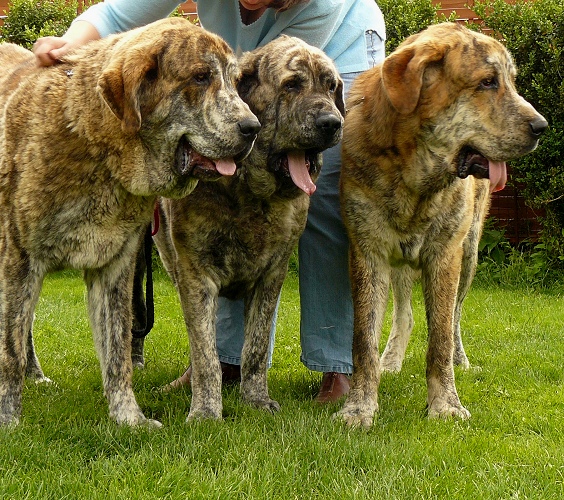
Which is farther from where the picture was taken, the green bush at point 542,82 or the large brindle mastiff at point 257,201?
the green bush at point 542,82

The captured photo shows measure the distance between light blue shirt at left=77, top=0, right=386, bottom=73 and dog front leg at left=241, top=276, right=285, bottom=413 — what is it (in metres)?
1.18

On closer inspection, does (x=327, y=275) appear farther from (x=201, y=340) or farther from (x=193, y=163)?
(x=193, y=163)

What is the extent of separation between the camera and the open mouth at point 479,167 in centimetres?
387

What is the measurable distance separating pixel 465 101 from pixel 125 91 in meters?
1.51

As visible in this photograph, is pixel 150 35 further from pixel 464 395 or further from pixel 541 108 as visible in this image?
pixel 541 108

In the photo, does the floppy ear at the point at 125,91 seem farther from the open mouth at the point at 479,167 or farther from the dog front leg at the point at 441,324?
the dog front leg at the point at 441,324

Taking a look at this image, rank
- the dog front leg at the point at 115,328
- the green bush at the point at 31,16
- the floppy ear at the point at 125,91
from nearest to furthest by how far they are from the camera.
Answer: the floppy ear at the point at 125,91
the dog front leg at the point at 115,328
the green bush at the point at 31,16

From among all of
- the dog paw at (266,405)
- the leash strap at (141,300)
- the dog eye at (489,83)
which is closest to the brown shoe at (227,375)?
the leash strap at (141,300)

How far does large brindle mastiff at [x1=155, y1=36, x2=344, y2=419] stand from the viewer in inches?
153

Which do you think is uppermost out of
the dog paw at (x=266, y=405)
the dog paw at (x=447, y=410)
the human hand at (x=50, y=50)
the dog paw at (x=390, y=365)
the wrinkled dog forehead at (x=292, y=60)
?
the wrinkled dog forehead at (x=292, y=60)

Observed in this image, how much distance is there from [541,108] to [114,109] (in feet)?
18.0

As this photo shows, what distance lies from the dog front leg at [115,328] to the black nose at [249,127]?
33.3 inches

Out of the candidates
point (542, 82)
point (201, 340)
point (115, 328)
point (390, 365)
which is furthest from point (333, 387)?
point (542, 82)

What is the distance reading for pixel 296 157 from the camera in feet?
13.0
